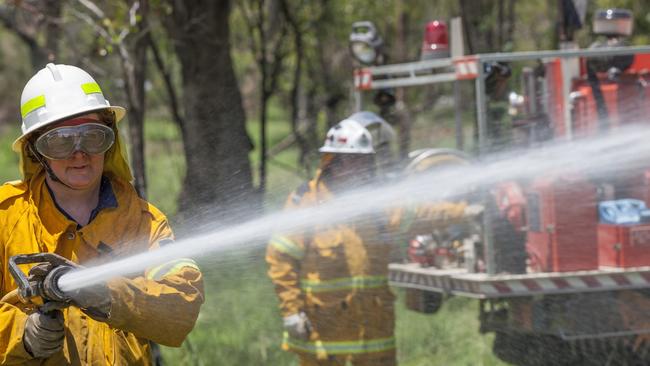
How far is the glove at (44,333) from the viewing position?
8.89 ft

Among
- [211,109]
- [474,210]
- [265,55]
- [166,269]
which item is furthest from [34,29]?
[166,269]

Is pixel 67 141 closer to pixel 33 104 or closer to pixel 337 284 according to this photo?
pixel 33 104

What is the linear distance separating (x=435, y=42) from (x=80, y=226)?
479 centimetres

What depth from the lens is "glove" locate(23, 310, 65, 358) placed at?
271 cm

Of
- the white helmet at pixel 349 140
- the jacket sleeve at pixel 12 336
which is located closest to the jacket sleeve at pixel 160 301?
the jacket sleeve at pixel 12 336

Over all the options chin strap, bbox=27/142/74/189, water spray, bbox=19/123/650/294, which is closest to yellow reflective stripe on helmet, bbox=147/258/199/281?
chin strap, bbox=27/142/74/189

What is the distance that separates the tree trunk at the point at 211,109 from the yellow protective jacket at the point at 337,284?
418cm

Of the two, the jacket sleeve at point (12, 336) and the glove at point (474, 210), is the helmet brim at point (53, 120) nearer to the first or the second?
the jacket sleeve at point (12, 336)

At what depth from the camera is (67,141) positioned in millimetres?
2965

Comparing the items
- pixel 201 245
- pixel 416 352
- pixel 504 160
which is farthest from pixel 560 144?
pixel 201 245

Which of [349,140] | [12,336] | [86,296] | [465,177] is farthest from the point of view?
[465,177]

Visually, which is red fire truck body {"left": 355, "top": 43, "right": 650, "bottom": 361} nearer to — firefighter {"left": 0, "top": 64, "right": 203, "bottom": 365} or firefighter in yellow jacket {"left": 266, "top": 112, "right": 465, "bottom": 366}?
firefighter in yellow jacket {"left": 266, "top": 112, "right": 465, "bottom": 366}

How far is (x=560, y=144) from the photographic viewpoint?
21.7ft

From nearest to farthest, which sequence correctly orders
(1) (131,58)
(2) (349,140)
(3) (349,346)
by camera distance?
(3) (349,346) < (2) (349,140) < (1) (131,58)
